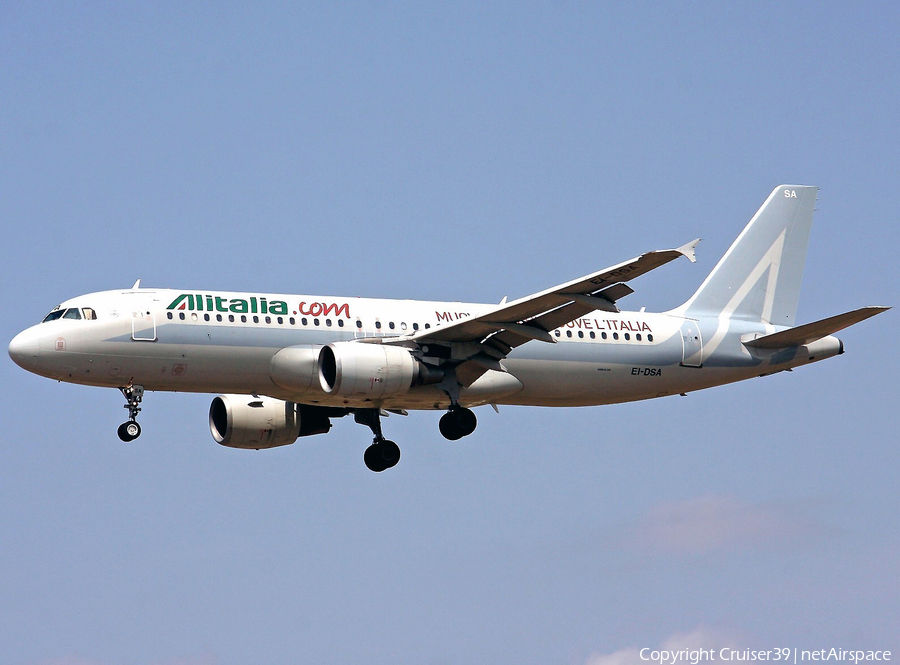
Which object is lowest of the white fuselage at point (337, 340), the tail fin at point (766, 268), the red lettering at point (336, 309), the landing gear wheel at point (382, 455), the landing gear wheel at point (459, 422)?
the landing gear wheel at point (459, 422)

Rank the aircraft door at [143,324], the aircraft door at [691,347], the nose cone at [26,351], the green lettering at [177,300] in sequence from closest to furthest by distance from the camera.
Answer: the nose cone at [26,351], the aircraft door at [143,324], the green lettering at [177,300], the aircraft door at [691,347]

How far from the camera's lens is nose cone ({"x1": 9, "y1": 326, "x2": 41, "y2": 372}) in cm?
3856

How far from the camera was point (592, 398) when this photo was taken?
4391 centimetres

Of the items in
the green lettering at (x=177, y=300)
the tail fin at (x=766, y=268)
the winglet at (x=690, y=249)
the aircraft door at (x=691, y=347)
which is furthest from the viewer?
the tail fin at (x=766, y=268)

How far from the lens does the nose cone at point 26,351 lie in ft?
127

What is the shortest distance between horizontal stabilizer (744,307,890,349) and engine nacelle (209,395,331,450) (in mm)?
14526

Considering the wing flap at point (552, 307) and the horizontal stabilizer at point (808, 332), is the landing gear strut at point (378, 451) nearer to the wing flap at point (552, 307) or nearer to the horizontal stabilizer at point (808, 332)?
the wing flap at point (552, 307)

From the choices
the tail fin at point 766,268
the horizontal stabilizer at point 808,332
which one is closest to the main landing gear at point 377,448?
the tail fin at point 766,268

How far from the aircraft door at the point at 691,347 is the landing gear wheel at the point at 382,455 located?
959 centimetres

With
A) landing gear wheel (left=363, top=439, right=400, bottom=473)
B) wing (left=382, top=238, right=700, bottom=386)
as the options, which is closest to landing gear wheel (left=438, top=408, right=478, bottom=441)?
wing (left=382, top=238, right=700, bottom=386)

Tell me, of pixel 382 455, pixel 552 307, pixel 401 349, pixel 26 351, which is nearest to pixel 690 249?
pixel 552 307

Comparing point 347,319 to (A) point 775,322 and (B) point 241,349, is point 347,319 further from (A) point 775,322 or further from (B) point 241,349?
(A) point 775,322

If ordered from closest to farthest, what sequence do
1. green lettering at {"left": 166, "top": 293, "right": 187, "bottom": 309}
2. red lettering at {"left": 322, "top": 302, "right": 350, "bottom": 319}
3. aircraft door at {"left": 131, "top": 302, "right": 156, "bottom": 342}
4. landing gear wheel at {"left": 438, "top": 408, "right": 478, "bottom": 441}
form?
aircraft door at {"left": 131, "top": 302, "right": 156, "bottom": 342}
green lettering at {"left": 166, "top": 293, "right": 187, "bottom": 309}
red lettering at {"left": 322, "top": 302, "right": 350, "bottom": 319}
landing gear wheel at {"left": 438, "top": 408, "right": 478, "bottom": 441}

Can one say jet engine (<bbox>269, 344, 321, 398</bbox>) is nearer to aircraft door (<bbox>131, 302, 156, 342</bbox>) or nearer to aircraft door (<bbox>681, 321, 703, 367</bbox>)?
aircraft door (<bbox>131, 302, 156, 342</bbox>)
